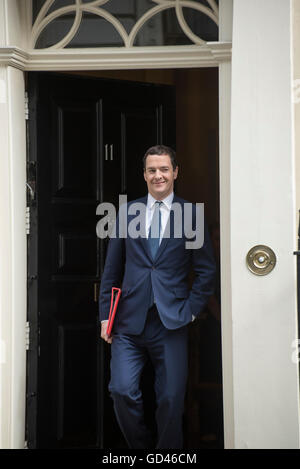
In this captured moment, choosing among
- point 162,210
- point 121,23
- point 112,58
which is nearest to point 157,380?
point 162,210

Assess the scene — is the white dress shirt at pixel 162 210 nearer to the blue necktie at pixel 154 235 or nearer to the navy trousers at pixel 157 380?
the blue necktie at pixel 154 235

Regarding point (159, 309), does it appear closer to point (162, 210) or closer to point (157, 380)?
point (157, 380)

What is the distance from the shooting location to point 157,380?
3.85 metres

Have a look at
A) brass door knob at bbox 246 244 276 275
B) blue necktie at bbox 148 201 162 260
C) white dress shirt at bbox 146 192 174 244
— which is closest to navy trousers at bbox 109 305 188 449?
blue necktie at bbox 148 201 162 260

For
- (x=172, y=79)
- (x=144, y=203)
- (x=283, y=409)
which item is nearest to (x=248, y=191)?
(x=144, y=203)

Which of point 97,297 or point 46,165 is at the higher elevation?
point 46,165

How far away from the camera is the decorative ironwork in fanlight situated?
12.3ft

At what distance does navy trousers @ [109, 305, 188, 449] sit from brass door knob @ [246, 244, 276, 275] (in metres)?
0.71

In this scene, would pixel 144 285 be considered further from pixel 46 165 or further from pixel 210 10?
pixel 210 10

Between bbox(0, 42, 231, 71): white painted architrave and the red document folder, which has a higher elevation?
bbox(0, 42, 231, 71): white painted architrave

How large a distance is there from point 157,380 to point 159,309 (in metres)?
0.42

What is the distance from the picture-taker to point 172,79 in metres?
5.99

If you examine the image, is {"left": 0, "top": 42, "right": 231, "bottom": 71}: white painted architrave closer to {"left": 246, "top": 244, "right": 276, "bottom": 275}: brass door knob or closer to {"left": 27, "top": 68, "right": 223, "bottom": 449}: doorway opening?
{"left": 27, "top": 68, "right": 223, "bottom": 449}: doorway opening

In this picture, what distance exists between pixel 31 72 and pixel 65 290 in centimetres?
134
